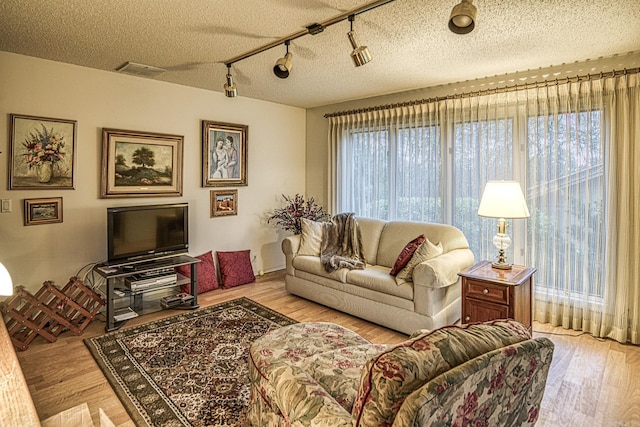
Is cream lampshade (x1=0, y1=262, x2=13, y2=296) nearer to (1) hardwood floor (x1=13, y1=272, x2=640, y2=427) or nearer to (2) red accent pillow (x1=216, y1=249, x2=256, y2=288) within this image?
(1) hardwood floor (x1=13, y1=272, x2=640, y2=427)

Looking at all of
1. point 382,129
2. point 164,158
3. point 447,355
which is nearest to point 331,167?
point 382,129

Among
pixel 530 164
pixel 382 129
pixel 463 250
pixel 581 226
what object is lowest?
pixel 463 250

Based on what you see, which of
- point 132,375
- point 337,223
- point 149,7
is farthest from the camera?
point 337,223

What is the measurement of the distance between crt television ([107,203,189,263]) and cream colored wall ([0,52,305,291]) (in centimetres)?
36

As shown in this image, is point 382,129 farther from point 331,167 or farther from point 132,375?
point 132,375

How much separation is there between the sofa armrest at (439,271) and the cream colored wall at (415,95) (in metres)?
1.92

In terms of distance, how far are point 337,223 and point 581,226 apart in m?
2.44

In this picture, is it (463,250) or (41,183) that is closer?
(41,183)

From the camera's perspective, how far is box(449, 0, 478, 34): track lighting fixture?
6.15 feet

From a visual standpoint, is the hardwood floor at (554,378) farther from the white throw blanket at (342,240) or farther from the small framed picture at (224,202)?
the small framed picture at (224,202)

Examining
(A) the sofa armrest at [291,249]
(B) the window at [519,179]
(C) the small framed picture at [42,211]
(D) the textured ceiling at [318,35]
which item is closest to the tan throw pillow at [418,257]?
(B) the window at [519,179]

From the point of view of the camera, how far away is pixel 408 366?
3.44 feet

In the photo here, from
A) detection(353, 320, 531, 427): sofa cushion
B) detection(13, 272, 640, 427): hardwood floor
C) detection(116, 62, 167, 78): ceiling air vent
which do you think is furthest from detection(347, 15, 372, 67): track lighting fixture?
detection(13, 272, 640, 427): hardwood floor

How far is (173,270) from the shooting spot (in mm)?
4109
